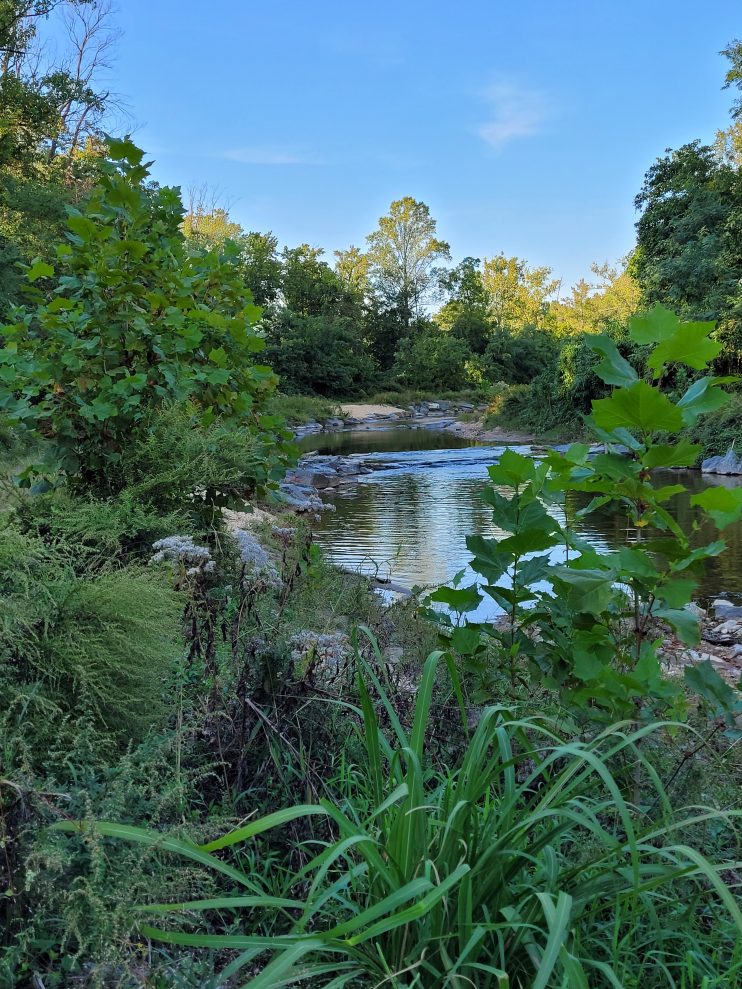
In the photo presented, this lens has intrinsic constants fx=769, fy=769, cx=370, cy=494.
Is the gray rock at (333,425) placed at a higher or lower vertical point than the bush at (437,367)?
lower

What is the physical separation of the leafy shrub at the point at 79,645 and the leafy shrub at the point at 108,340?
4.05 feet

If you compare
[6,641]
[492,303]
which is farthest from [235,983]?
[492,303]

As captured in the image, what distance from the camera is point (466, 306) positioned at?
51344 millimetres

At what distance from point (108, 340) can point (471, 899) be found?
270cm

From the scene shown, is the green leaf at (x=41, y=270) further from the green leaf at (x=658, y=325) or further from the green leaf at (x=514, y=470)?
the green leaf at (x=658, y=325)

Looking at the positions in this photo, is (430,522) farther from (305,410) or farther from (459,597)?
(305,410)

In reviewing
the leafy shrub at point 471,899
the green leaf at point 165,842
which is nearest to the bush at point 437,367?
the leafy shrub at point 471,899

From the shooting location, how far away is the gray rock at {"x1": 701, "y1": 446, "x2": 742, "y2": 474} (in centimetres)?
1359

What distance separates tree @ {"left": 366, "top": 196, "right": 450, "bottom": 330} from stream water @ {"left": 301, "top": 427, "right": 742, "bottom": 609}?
1392 inches

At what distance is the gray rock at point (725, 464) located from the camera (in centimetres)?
1359

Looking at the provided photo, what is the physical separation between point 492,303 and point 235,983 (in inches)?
2489

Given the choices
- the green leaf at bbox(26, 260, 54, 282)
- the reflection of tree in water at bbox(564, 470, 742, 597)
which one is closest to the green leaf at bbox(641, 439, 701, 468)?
the green leaf at bbox(26, 260, 54, 282)

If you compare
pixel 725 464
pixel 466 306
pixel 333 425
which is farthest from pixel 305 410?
pixel 466 306

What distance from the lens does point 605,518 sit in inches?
383
